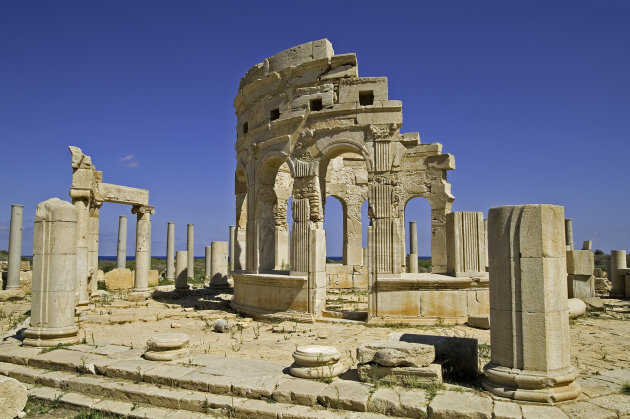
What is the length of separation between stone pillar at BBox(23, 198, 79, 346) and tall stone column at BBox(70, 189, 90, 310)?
4672mm

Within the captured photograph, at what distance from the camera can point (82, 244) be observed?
14086mm

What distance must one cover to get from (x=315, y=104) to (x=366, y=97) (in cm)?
150

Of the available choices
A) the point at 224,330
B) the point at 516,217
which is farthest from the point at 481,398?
the point at 224,330

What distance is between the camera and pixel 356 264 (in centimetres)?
2106

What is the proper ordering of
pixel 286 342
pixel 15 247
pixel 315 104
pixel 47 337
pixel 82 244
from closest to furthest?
pixel 47 337
pixel 286 342
pixel 315 104
pixel 82 244
pixel 15 247

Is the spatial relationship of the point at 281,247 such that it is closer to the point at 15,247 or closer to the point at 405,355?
the point at 15,247

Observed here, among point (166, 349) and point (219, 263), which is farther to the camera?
point (219, 263)

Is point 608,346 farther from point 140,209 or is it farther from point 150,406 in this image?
point 140,209

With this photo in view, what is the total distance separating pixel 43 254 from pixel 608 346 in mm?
11233

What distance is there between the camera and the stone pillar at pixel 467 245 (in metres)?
12.8

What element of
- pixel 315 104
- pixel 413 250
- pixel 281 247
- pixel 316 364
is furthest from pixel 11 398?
pixel 413 250

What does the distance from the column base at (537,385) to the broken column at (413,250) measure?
63.6 feet

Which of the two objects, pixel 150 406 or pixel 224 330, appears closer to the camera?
pixel 150 406

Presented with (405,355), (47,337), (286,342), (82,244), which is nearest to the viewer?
(405,355)
